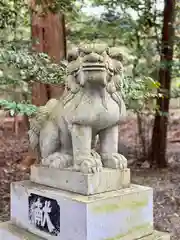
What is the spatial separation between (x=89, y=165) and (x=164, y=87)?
356 centimetres

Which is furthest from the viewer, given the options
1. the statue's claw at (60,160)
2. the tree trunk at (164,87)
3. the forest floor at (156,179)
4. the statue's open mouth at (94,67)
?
the tree trunk at (164,87)

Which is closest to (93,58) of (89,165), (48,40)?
(89,165)

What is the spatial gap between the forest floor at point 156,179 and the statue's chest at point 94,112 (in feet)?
1.13

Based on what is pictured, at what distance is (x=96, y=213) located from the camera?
1.81 m

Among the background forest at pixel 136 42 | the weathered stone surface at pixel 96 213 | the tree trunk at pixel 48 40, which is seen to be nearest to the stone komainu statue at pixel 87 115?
the weathered stone surface at pixel 96 213

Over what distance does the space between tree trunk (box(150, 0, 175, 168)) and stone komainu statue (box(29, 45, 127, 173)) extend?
293 centimetres

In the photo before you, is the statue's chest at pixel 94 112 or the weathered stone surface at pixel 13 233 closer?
the statue's chest at pixel 94 112

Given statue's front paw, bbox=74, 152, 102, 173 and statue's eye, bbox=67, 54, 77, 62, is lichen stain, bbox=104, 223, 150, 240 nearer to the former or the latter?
Answer: statue's front paw, bbox=74, 152, 102, 173

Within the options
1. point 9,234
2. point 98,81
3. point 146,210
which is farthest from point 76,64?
point 9,234

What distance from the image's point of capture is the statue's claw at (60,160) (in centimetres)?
203

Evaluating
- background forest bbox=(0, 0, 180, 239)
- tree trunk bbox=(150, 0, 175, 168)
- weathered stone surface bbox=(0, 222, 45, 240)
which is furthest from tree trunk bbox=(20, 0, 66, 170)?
weathered stone surface bbox=(0, 222, 45, 240)

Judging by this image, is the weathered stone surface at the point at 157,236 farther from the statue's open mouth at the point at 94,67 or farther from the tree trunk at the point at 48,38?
the tree trunk at the point at 48,38

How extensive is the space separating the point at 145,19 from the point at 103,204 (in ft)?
13.0

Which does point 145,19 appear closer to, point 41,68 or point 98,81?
point 41,68
